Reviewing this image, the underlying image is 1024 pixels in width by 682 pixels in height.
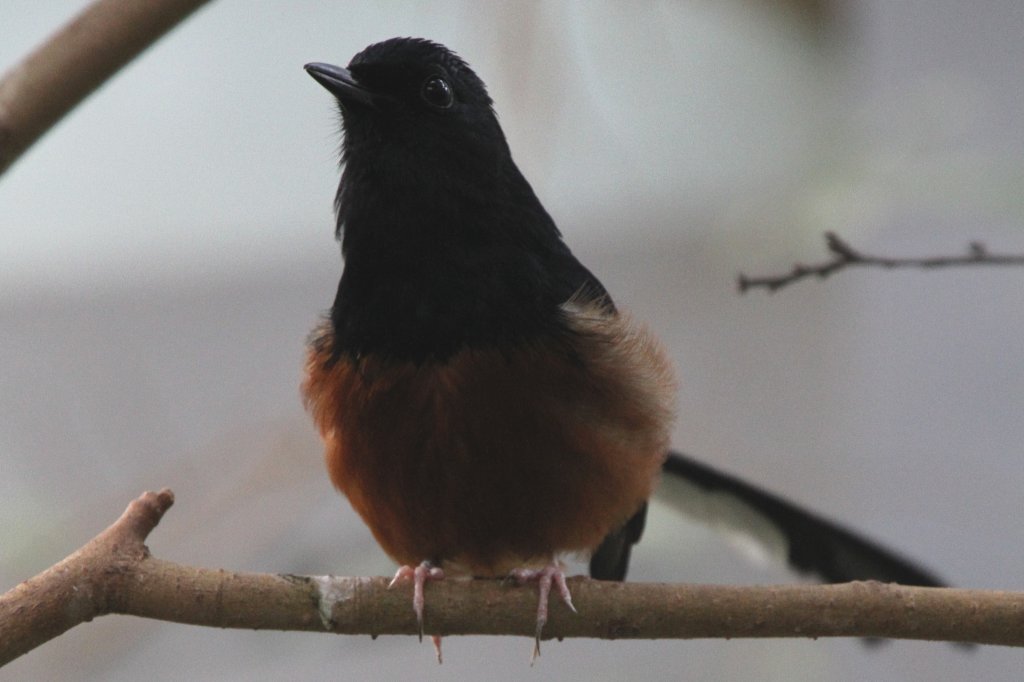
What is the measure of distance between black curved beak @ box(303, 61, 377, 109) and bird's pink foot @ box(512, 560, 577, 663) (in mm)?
1075

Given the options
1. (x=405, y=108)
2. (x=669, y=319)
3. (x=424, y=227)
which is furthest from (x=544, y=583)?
(x=669, y=319)

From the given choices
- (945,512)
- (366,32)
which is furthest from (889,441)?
(366,32)

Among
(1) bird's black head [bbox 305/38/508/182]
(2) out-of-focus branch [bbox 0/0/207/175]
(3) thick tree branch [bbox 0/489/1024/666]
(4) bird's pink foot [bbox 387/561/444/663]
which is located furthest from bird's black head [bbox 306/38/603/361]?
(3) thick tree branch [bbox 0/489/1024/666]

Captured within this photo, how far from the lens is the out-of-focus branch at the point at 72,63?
2.35 meters

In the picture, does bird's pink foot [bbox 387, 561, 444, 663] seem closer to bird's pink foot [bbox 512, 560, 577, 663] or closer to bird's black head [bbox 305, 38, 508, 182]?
bird's pink foot [bbox 512, 560, 577, 663]

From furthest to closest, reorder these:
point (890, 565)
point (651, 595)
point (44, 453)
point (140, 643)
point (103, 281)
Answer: point (103, 281) → point (44, 453) → point (140, 643) → point (890, 565) → point (651, 595)

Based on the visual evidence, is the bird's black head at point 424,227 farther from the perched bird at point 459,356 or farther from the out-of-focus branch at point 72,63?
the out-of-focus branch at point 72,63

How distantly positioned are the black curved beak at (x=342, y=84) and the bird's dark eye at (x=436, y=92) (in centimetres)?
12

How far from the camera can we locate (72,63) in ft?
7.79

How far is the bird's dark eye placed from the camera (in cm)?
277

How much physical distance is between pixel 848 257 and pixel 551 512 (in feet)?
2.77

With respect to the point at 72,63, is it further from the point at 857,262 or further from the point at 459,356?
the point at 857,262

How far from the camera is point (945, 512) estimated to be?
4.83 m

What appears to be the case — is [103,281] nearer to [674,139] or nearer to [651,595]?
[674,139]
